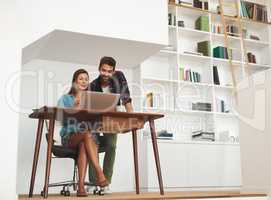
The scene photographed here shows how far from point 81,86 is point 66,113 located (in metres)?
0.54

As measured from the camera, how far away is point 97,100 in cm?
324

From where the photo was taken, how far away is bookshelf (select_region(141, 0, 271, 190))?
5438 mm

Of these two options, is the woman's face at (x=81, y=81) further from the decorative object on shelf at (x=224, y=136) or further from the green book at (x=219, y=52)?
the green book at (x=219, y=52)

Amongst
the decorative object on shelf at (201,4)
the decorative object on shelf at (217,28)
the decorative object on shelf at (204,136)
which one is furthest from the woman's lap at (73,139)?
the decorative object on shelf at (217,28)

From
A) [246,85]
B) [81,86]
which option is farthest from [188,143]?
[81,86]

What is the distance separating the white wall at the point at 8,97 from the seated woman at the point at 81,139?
20.5 inches

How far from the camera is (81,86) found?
3.73 meters

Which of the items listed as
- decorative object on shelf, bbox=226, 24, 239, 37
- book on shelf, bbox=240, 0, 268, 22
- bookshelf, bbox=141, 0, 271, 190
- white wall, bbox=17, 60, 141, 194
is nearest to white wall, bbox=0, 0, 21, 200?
white wall, bbox=17, 60, 141, 194

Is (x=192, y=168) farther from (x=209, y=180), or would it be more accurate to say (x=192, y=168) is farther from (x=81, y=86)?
(x=81, y=86)

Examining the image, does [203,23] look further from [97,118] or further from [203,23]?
[97,118]

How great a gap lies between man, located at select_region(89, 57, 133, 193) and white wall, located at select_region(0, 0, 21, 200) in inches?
34.3

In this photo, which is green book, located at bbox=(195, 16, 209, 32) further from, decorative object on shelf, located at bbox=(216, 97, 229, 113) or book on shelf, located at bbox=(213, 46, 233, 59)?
decorative object on shelf, located at bbox=(216, 97, 229, 113)

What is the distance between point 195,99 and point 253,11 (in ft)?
6.19

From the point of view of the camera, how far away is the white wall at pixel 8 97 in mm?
2961
